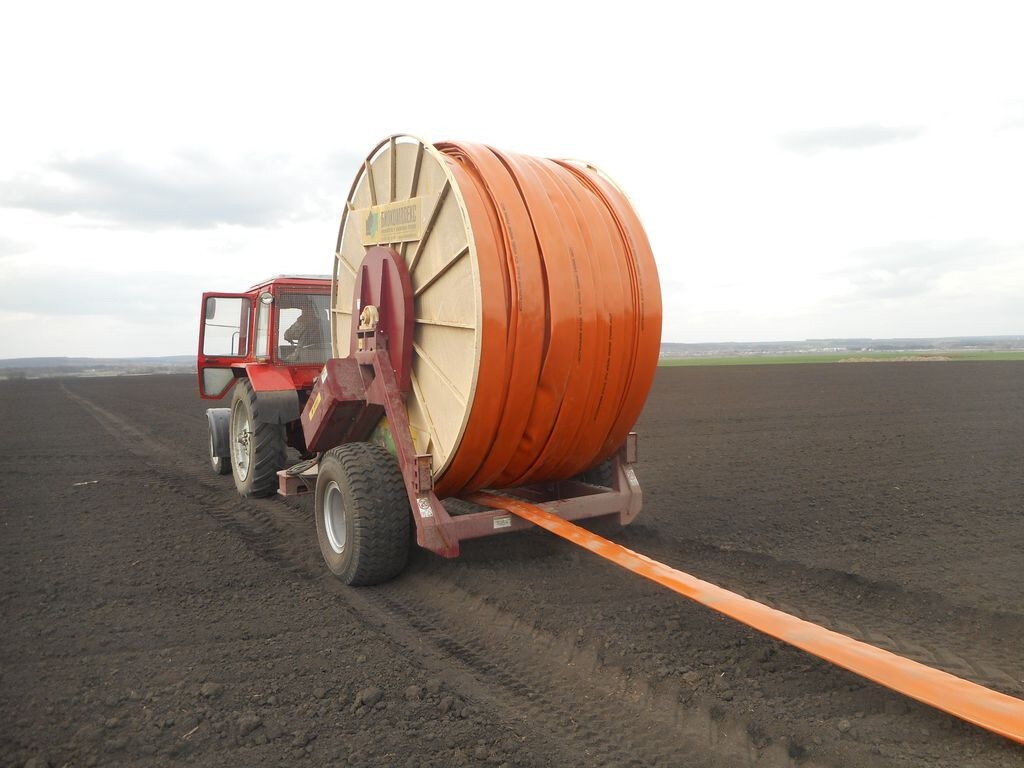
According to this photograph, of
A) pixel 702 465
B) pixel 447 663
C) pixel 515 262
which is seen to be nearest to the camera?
pixel 447 663

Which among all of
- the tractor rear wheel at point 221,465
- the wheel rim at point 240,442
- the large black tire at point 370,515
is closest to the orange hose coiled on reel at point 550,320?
the large black tire at point 370,515

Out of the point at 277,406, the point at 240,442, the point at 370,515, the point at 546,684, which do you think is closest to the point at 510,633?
the point at 546,684

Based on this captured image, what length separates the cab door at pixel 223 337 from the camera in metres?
9.04

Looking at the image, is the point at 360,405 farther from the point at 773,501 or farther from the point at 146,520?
the point at 773,501

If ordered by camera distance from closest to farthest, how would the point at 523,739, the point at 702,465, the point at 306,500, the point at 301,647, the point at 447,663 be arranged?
the point at 523,739
the point at 447,663
the point at 301,647
the point at 306,500
the point at 702,465

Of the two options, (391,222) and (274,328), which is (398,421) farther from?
(274,328)

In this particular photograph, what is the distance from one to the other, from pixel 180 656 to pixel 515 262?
122 inches

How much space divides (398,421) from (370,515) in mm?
699

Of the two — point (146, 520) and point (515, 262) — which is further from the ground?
point (515, 262)

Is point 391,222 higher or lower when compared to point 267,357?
higher

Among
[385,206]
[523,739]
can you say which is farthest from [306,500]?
[523,739]

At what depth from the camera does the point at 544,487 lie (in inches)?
249

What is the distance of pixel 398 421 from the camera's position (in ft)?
17.5

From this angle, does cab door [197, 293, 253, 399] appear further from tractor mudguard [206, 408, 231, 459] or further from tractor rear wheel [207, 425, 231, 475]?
tractor rear wheel [207, 425, 231, 475]
